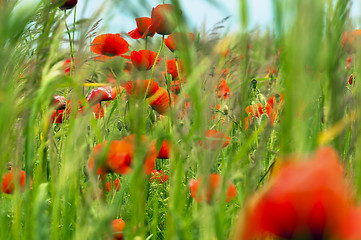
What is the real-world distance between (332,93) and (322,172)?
0.49ft

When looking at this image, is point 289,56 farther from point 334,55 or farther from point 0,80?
point 0,80

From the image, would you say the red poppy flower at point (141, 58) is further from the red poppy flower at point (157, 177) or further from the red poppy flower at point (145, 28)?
the red poppy flower at point (157, 177)

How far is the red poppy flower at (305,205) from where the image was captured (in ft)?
0.82

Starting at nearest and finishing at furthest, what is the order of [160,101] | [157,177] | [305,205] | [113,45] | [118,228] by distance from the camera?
[305,205], [118,228], [160,101], [157,177], [113,45]

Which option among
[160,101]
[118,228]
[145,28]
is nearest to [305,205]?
[118,228]

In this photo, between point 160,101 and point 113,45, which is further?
point 113,45

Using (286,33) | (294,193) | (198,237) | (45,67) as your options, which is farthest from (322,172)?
(45,67)

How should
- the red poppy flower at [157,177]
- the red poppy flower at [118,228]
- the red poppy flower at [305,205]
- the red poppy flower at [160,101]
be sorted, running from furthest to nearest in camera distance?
1. the red poppy flower at [157,177]
2. the red poppy flower at [160,101]
3. the red poppy flower at [118,228]
4. the red poppy flower at [305,205]

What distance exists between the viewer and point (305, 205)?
0.85 ft

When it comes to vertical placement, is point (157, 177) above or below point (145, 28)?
below

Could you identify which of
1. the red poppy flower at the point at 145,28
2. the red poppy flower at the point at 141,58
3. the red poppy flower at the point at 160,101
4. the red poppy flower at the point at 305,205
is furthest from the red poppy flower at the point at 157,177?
the red poppy flower at the point at 305,205

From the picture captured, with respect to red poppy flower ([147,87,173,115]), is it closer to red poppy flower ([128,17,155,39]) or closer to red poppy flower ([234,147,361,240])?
red poppy flower ([128,17,155,39])

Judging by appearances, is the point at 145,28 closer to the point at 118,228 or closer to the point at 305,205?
the point at 118,228

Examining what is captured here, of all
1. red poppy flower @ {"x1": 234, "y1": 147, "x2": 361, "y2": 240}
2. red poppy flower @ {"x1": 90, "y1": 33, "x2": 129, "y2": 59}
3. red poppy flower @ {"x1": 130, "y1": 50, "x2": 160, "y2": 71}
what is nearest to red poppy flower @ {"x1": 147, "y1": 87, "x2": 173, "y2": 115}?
red poppy flower @ {"x1": 130, "y1": 50, "x2": 160, "y2": 71}
